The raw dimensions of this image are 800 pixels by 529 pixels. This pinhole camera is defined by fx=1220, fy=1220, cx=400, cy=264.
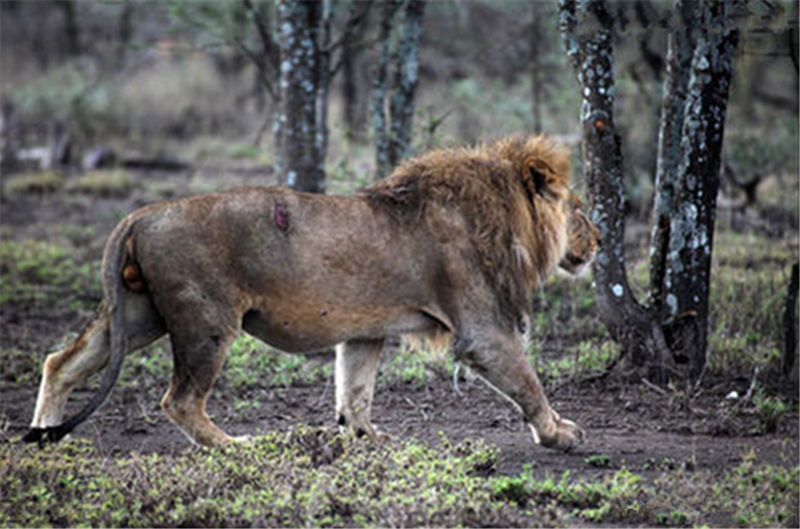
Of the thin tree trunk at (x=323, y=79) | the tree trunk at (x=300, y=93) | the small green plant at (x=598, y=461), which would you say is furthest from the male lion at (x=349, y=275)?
the thin tree trunk at (x=323, y=79)

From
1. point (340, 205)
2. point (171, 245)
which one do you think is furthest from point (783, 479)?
point (171, 245)

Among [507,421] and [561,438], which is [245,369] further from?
[561,438]

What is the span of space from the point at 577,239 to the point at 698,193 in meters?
1.02

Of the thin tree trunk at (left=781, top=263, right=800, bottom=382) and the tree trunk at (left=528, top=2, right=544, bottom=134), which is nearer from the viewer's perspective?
the thin tree trunk at (left=781, top=263, right=800, bottom=382)

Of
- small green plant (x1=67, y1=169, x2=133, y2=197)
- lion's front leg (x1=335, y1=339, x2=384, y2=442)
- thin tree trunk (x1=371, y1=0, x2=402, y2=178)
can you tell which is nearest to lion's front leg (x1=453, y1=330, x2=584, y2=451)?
lion's front leg (x1=335, y1=339, x2=384, y2=442)

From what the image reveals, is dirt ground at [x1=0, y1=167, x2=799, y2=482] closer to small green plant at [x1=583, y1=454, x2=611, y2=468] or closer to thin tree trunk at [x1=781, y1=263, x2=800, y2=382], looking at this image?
small green plant at [x1=583, y1=454, x2=611, y2=468]

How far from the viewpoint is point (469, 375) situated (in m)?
7.77

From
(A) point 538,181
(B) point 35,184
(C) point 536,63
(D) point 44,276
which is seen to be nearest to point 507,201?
(A) point 538,181

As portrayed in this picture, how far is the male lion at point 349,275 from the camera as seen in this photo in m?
5.67

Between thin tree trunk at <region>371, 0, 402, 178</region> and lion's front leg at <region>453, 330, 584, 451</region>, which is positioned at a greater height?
thin tree trunk at <region>371, 0, 402, 178</region>

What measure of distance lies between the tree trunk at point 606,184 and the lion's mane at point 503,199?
75 cm

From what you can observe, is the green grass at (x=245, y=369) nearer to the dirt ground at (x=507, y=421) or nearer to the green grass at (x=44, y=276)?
the dirt ground at (x=507, y=421)

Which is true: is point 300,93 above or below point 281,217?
above

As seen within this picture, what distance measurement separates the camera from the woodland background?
16.6ft
